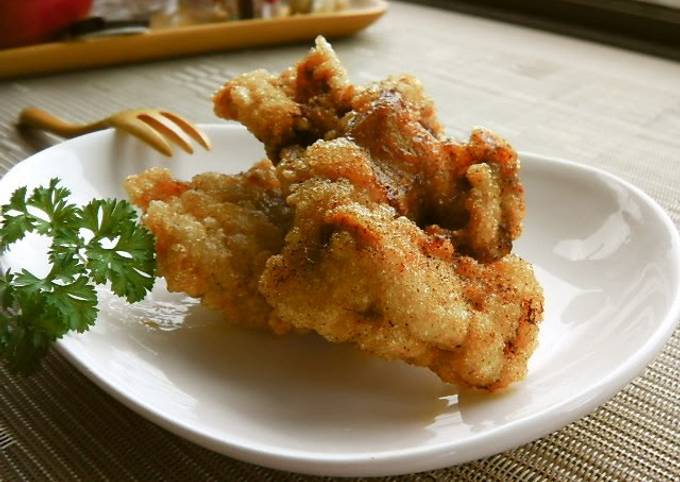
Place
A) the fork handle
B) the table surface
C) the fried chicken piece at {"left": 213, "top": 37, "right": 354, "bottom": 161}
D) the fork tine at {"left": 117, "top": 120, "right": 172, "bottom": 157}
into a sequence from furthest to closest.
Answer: the fork handle → the fork tine at {"left": 117, "top": 120, "right": 172, "bottom": 157} → the fried chicken piece at {"left": 213, "top": 37, "right": 354, "bottom": 161} → the table surface

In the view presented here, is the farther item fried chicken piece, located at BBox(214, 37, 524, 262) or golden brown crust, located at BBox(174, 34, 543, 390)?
fried chicken piece, located at BBox(214, 37, 524, 262)

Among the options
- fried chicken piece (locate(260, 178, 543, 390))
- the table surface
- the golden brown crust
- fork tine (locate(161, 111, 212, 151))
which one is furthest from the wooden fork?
fried chicken piece (locate(260, 178, 543, 390))

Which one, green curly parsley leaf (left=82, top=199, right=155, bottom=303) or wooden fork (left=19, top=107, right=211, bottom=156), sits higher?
green curly parsley leaf (left=82, top=199, right=155, bottom=303)

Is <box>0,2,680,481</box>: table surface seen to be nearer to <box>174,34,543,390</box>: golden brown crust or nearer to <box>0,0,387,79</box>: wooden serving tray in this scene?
<box>0,0,387,79</box>: wooden serving tray

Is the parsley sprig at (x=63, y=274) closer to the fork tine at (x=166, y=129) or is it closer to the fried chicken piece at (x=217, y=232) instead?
the fried chicken piece at (x=217, y=232)

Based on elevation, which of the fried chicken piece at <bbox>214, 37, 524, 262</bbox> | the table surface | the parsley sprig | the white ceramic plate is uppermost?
the fried chicken piece at <bbox>214, 37, 524, 262</bbox>

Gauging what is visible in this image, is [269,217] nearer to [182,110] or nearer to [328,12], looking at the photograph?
[182,110]

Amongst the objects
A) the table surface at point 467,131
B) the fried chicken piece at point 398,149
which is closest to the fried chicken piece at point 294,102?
the fried chicken piece at point 398,149

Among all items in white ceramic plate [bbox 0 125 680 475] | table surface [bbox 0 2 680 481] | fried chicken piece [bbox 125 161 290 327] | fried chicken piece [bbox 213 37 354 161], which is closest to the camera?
white ceramic plate [bbox 0 125 680 475]
